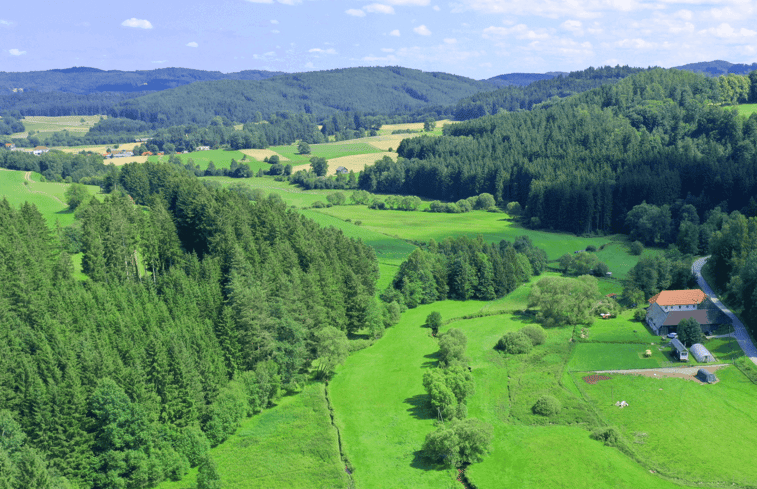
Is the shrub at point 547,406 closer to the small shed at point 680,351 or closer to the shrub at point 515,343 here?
the shrub at point 515,343

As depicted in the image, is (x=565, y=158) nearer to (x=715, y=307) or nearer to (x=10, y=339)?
(x=715, y=307)

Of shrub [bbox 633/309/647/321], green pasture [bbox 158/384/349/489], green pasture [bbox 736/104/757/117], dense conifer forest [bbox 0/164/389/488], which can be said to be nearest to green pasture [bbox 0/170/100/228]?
dense conifer forest [bbox 0/164/389/488]

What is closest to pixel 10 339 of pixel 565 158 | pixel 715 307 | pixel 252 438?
pixel 252 438

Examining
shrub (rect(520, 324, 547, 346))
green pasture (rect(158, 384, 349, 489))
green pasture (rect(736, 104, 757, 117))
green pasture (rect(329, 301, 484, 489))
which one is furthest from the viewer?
green pasture (rect(736, 104, 757, 117))

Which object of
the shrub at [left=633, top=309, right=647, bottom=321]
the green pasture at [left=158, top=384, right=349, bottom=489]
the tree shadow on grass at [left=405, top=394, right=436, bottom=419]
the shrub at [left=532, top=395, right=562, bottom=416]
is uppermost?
the shrub at [left=633, top=309, right=647, bottom=321]

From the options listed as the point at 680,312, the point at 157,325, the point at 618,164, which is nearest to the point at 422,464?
the point at 157,325

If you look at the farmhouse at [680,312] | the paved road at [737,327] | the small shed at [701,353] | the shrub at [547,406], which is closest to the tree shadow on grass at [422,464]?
the shrub at [547,406]

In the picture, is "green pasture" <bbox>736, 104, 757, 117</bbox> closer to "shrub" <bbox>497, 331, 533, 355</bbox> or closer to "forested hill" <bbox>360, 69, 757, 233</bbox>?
"forested hill" <bbox>360, 69, 757, 233</bbox>
